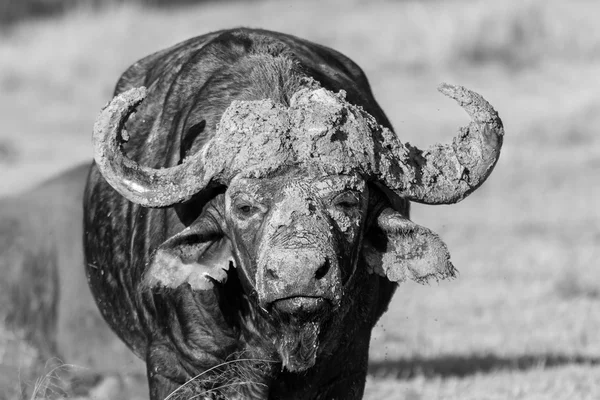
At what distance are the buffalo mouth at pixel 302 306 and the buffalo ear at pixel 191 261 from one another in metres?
0.41

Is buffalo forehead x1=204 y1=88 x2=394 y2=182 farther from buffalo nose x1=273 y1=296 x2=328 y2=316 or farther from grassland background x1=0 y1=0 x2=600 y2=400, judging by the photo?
grassland background x1=0 y1=0 x2=600 y2=400

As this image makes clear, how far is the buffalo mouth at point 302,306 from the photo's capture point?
493 centimetres

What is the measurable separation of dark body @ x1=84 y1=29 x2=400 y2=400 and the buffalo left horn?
0.20 meters

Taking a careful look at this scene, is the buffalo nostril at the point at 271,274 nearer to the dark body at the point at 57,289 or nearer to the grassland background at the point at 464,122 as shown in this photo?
the grassland background at the point at 464,122

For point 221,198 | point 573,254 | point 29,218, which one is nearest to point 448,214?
A: point 573,254

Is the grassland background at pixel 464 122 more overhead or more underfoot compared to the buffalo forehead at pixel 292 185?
more underfoot

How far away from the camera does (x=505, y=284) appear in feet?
40.0

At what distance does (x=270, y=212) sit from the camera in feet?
16.7

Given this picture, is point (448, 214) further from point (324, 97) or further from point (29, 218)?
point (324, 97)

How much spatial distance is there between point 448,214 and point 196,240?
36.4ft

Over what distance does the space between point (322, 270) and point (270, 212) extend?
14.5 inches

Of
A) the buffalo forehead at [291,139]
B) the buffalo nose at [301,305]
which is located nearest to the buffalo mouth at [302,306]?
the buffalo nose at [301,305]

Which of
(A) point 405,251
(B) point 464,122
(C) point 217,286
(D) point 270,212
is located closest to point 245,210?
(D) point 270,212

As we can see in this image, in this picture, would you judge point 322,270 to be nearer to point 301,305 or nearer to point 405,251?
point 301,305
